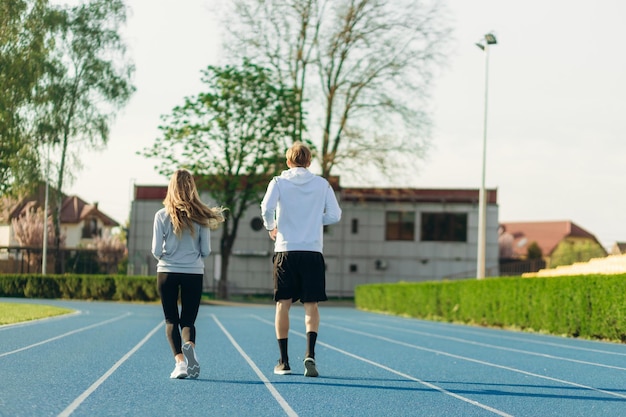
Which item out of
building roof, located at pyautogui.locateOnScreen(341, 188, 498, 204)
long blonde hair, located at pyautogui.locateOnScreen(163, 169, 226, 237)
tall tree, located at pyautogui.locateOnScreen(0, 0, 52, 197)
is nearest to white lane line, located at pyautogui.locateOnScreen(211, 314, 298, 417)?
long blonde hair, located at pyautogui.locateOnScreen(163, 169, 226, 237)

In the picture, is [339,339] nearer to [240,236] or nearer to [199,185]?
[199,185]

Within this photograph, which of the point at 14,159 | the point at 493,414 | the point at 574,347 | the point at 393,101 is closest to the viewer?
the point at 493,414

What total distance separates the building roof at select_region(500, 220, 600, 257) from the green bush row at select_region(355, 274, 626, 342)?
76115 millimetres

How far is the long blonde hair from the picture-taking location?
8.07 metres

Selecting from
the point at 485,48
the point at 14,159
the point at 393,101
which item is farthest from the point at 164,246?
the point at 393,101

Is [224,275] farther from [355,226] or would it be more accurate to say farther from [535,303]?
[535,303]

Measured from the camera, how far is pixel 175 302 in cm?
820

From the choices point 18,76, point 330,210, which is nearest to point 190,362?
point 330,210

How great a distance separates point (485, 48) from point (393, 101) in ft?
36.6

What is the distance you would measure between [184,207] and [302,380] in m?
1.90

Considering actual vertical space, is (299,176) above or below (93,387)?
above

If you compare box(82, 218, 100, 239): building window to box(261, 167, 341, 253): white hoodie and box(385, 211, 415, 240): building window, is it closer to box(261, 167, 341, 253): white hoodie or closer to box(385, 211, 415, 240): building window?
box(385, 211, 415, 240): building window

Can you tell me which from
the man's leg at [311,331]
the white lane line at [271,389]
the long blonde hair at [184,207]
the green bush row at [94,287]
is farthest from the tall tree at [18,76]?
the man's leg at [311,331]

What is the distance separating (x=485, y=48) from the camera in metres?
32.4
